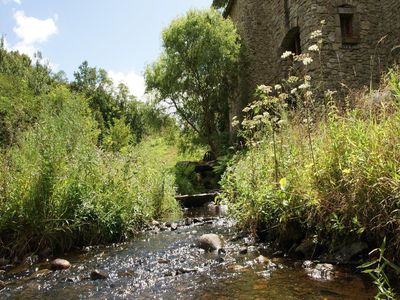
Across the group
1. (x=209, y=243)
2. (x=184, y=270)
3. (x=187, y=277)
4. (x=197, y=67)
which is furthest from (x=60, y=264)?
(x=197, y=67)

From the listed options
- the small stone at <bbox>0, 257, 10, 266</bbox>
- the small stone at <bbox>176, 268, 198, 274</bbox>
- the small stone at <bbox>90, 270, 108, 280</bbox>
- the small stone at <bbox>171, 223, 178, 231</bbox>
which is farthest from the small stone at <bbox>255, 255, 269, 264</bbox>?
the small stone at <bbox>0, 257, 10, 266</bbox>

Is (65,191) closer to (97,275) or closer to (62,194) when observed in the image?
(62,194)

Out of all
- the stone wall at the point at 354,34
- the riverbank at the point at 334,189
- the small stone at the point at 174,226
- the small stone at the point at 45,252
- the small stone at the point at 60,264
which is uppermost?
the stone wall at the point at 354,34

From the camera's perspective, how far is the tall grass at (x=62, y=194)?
539 centimetres

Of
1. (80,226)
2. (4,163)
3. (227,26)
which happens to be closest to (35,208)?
(80,226)

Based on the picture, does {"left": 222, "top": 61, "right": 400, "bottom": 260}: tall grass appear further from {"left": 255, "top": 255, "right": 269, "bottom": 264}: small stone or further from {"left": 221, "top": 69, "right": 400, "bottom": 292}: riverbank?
{"left": 255, "top": 255, "right": 269, "bottom": 264}: small stone

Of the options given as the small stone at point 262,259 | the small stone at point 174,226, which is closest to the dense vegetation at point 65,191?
the small stone at point 174,226

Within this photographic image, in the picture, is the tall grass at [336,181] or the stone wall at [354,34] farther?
the stone wall at [354,34]

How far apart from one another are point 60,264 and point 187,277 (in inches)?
71.4

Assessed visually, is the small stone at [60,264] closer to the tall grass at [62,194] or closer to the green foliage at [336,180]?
the tall grass at [62,194]

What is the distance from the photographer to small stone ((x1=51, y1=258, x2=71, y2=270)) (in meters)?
4.80

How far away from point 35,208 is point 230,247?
2.86 metres

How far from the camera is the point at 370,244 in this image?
367 centimetres

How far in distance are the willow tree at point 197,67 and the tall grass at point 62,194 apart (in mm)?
9972
